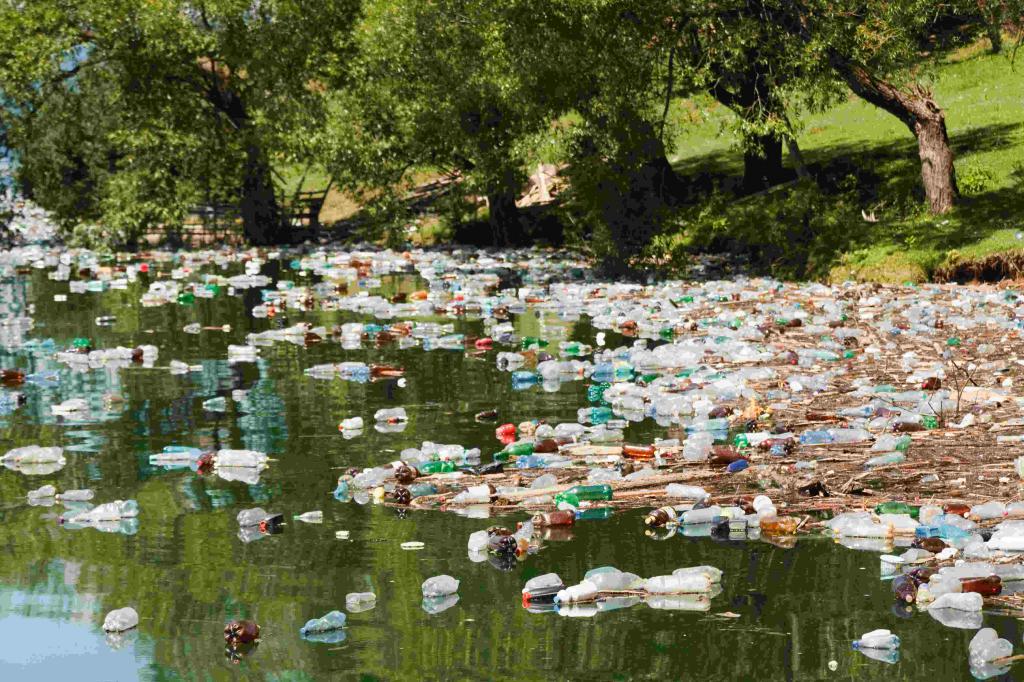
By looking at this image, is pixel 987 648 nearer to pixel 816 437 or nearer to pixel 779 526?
pixel 779 526

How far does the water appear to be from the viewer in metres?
5.54

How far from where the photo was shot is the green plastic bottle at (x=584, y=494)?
308 inches

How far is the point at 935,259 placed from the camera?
19.3 metres

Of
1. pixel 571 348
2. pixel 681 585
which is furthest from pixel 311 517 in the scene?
pixel 571 348

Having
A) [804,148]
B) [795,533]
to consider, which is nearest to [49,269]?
[804,148]

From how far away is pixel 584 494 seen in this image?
796 centimetres

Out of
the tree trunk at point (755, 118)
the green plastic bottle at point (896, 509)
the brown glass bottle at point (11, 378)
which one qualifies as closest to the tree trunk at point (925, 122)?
the tree trunk at point (755, 118)

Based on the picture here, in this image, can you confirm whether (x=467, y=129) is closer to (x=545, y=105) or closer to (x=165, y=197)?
(x=545, y=105)

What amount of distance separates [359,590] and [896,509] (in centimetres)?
296

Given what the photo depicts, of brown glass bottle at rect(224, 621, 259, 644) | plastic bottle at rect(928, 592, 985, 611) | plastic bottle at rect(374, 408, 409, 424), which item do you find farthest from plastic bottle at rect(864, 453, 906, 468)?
brown glass bottle at rect(224, 621, 259, 644)

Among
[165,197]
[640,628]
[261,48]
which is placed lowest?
[640,628]

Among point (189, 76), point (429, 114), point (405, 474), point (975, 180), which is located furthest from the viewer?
point (189, 76)

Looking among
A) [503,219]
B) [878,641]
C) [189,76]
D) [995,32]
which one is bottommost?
[878,641]

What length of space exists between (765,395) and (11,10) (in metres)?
26.5
